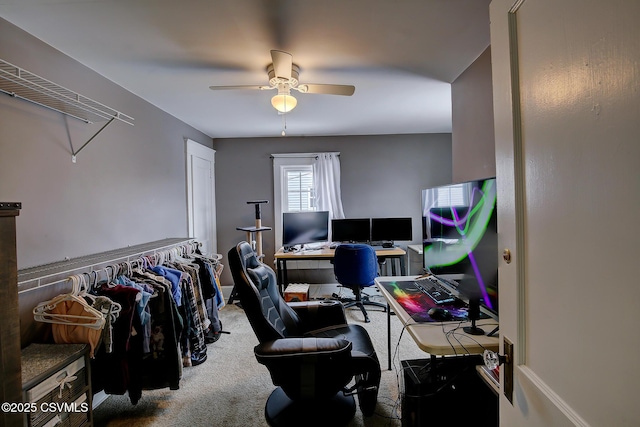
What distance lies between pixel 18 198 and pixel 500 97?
2264mm

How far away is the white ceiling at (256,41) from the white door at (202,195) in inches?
37.0

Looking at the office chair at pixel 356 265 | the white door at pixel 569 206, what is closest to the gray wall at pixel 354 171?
the office chair at pixel 356 265

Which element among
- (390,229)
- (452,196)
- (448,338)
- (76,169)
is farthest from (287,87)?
(390,229)

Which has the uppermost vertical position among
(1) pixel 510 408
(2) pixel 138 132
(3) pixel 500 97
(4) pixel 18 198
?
(2) pixel 138 132

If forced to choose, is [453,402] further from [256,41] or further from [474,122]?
[256,41]

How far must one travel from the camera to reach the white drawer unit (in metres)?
1.26

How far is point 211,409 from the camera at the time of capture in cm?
202

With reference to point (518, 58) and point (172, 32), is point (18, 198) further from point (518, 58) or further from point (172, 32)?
point (518, 58)

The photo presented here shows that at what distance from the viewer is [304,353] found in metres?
1.52

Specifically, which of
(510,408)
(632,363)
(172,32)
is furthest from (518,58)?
(172,32)

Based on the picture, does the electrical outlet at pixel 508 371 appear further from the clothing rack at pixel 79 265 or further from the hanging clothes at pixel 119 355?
the clothing rack at pixel 79 265

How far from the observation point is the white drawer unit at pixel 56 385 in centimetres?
126

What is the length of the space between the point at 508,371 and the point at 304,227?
138 inches

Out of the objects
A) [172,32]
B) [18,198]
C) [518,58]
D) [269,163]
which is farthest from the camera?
[269,163]
